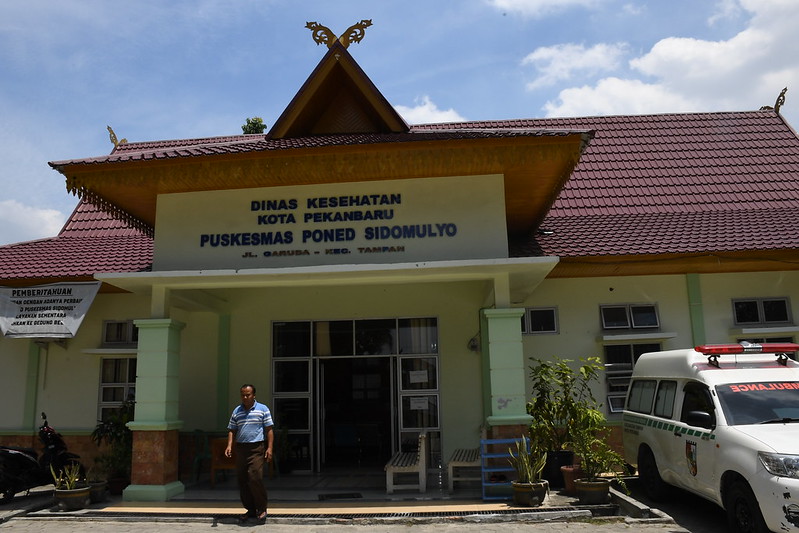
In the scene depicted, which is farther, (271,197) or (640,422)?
(271,197)

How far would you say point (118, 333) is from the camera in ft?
39.5

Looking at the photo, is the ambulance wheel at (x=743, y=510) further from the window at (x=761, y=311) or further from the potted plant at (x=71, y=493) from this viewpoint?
Answer: the potted plant at (x=71, y=493)

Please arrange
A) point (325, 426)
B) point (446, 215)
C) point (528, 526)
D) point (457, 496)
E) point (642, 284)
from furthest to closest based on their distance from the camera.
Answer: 1. point (325, 426)
2. point (642, 284)
3. point (446, 215)
4. point (457, 496)
5. point (528, 526)

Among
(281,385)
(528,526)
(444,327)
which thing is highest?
(444,327)

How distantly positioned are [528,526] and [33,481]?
690cm

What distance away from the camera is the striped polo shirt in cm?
794

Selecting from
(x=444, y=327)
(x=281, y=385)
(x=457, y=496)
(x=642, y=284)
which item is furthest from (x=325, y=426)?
(x=642, y=284)

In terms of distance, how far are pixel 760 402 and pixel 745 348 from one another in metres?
1.03

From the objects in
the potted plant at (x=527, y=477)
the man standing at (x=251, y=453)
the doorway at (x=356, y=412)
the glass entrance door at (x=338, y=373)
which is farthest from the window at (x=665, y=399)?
the doorway at (x=356, y=412)

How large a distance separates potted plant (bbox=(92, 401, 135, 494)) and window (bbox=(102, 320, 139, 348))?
5.74ft

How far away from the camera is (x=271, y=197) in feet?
31.3

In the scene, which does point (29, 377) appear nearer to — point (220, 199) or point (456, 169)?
point (220, 199)

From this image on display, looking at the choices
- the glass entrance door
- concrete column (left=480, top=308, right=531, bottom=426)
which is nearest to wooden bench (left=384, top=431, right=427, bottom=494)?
concrete column (left=480, top=308, right=531, bottom=426)

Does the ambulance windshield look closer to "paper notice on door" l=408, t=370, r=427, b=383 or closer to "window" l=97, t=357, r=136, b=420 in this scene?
"paper notice on door" l=408, t=370, r=427, b=383
